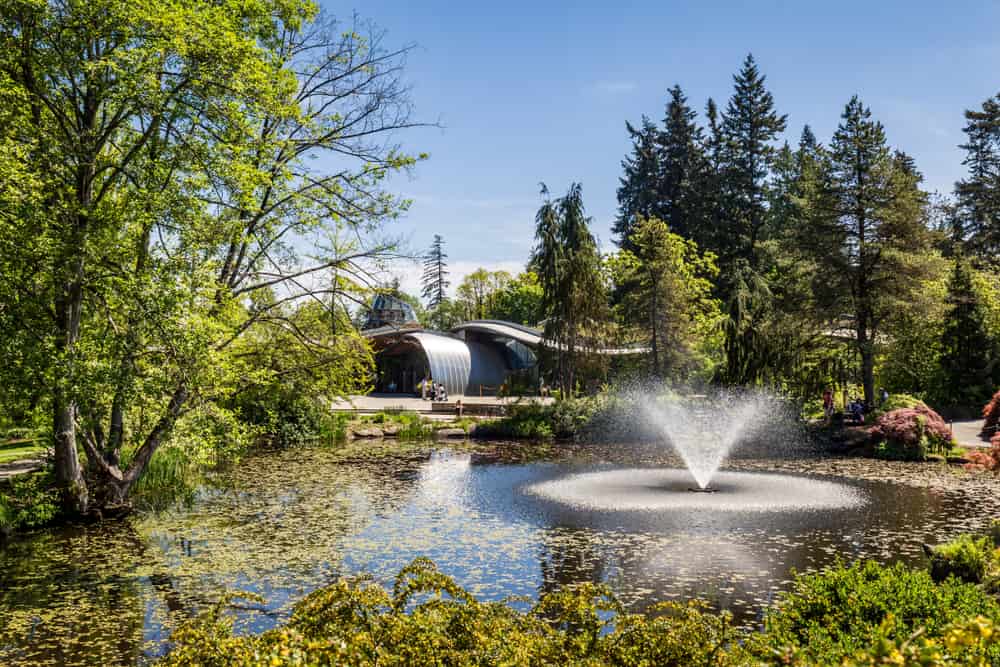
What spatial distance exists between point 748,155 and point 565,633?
62.6 metres

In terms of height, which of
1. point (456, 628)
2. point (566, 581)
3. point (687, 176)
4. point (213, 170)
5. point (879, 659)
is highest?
point (687, 176)

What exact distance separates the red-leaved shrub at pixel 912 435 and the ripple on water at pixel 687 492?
19.3 ft

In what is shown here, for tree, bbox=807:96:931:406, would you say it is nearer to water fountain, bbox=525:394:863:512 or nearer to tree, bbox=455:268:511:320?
water fountain, bbox=525:394:863:512

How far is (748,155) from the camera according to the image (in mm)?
61344

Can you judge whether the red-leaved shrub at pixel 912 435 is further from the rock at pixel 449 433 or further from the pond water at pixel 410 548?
the rock at pixel 449 433

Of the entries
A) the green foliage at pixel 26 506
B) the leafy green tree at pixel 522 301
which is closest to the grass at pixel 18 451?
the green foliage at pixel 26 506

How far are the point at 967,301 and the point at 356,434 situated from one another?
2674 centimetres

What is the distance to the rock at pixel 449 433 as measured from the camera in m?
30.3

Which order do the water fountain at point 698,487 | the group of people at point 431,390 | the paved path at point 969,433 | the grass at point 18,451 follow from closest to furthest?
the water fountain at point 698,487
the grass at point 18,451
the paved path at point 969,433
the group of people at point 431,390

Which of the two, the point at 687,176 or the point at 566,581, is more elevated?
the point at 687,176

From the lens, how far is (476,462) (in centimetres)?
2242

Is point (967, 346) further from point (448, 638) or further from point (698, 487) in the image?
point (448, 638)

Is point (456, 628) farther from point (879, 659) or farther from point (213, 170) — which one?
point (213, 170)

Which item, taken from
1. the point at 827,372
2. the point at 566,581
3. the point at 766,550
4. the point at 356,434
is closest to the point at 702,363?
the point at 827,372
